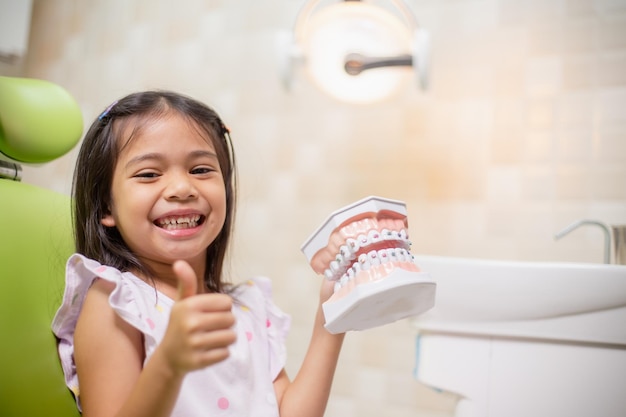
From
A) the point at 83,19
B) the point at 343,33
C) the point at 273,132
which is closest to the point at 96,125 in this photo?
the point at 343,33

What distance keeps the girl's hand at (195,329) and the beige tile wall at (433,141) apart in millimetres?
795

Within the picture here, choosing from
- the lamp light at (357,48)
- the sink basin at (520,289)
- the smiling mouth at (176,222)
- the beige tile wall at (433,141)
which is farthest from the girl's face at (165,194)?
the beige tile wall at (433,141)

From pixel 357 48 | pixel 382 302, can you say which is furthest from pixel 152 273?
pixel 357 48

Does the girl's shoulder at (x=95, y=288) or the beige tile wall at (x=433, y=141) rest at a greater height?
the beige tile wall at (x=433, y=141)

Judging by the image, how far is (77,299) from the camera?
684 mm

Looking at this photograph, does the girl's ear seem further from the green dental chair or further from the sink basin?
the sink basin

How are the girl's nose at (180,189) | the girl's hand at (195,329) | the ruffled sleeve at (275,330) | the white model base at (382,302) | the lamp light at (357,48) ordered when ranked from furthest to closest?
1. the lamp light at (357,48)
2. the ruffled sleeve at (275,330)
3. the girl's nose at (180,189)
4. the white model base at (382,302)
5. the girl's hand at (195,329)

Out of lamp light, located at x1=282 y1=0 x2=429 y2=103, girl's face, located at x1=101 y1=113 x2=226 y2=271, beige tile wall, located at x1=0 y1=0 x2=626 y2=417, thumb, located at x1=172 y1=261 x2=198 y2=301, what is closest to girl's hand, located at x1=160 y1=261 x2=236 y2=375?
thumb, located at x1=172 y1=261 x2=198 y2=301

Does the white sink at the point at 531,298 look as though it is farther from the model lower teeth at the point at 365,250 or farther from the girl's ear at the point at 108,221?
the girl's ear at the point at 108,221

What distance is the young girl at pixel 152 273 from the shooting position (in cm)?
65

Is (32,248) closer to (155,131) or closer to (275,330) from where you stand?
(155,131)

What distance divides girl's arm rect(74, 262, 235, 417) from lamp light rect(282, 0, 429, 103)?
0.62m

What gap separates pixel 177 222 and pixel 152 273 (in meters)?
0.08

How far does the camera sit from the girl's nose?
27.5 inches
